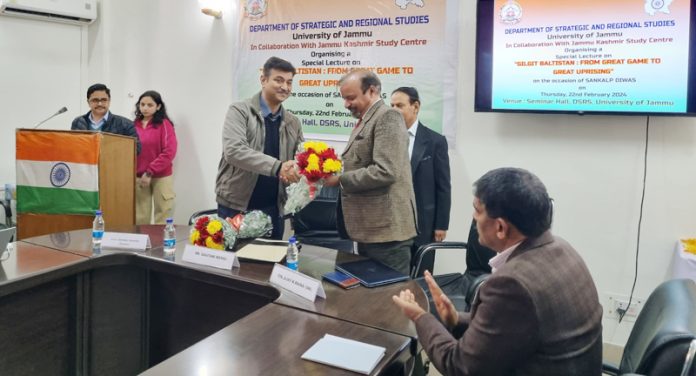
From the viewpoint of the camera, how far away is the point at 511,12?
2928 millimetres

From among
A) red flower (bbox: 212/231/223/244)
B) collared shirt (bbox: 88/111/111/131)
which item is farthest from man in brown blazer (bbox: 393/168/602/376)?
collared shirt (bbox: 88/111/111/131)

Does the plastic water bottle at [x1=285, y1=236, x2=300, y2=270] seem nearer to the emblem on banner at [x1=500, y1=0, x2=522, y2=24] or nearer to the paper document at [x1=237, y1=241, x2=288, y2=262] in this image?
the paper document at [x1=237, y1=241, x2=288, y2=262]

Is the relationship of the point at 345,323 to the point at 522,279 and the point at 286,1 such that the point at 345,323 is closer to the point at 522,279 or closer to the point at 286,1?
the point at 522,279

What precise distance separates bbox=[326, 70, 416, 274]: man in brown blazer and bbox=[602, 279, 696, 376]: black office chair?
105 cm

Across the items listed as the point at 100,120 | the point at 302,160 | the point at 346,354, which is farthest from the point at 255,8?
the point at 346,354

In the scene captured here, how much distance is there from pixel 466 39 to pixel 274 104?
1330mm

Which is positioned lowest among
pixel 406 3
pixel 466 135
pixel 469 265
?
pixel 469 265

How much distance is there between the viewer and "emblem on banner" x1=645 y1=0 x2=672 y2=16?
259 cm

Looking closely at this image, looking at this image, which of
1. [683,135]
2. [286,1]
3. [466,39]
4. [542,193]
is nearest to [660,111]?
[683,135]

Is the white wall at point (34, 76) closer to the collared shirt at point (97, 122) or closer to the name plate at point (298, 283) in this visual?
the collared shirt at point (97, 122)

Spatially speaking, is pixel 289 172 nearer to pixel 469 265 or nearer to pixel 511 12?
pixel 469 265

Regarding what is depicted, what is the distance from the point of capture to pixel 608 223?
9.78 feet

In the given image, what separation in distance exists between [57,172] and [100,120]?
957mm

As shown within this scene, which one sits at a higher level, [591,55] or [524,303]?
[591,55]
